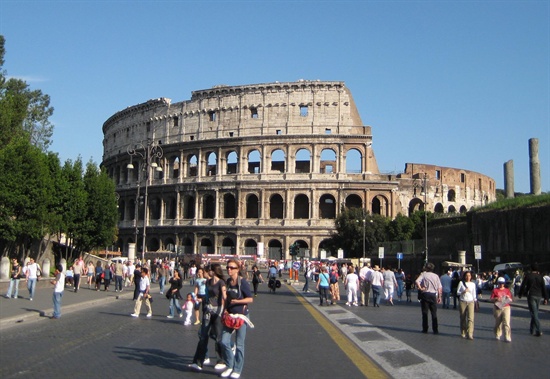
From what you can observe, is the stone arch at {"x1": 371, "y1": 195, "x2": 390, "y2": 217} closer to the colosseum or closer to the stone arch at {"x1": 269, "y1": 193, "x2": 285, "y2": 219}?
the colosseum

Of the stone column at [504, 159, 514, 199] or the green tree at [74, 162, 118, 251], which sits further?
the stone column at [504, 159, 514, 199]

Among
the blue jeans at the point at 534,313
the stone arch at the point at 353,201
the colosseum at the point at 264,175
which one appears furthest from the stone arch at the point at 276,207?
the blue jeans at the point at 534,313

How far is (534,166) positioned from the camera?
1972 inches

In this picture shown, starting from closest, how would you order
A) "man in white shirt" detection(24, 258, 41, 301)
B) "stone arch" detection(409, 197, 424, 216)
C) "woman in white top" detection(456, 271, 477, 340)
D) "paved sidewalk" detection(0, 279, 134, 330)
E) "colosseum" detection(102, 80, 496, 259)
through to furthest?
"woman in white top" detection(456, 271, 477, 340)
"paved sidewalk" detection(0, 279, 134, 330)
"man in white shirt" detection(24, 258, 41, 301)
"colosseum" detection(102, 80, 496, 259)
"stone arch" detection(409, 197, 424, 216)

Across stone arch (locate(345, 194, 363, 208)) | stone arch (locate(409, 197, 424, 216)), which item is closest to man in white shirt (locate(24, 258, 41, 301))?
stone arch (locate(345, 194, 363, 208))

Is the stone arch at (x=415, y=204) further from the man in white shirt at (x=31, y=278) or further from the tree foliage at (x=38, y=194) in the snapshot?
the man in white shirt at (x=31, y=278)

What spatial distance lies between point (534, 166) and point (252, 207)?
1112 inches

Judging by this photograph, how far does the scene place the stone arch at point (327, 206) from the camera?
64625mm

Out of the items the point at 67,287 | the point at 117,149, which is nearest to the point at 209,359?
the point at 67,287

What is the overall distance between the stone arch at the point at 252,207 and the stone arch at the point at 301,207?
13.1 feet

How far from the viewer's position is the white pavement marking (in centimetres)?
817

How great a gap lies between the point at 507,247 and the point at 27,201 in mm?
27413

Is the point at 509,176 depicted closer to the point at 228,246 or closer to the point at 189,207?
the point at 228,246

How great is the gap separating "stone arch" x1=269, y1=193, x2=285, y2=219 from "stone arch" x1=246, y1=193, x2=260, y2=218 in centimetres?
148
